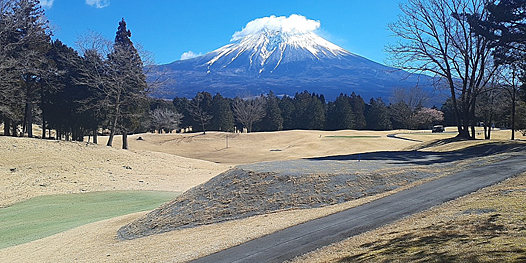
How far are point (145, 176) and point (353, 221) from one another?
80.2 ft

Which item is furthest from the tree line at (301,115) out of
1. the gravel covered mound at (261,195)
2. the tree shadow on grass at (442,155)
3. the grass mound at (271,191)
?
the gravel covered mound at (261,195)

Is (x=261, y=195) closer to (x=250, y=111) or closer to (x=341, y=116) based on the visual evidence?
(x=250, y=111)

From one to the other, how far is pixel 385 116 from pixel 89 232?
283ft

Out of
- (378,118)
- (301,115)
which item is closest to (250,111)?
(301,115)

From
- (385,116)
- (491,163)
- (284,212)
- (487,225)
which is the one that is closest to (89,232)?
(284,212)

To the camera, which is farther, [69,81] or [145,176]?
[69,81]

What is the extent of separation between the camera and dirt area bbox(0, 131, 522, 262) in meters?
11.8

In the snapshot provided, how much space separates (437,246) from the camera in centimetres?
725

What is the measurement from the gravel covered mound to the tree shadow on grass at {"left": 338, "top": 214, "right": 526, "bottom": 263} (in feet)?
18.7

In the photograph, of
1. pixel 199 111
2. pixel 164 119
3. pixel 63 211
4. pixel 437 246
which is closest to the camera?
pixel 437 246

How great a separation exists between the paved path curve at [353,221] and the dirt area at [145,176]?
62cm

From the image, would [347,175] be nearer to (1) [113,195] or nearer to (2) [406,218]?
(2) [406,218]

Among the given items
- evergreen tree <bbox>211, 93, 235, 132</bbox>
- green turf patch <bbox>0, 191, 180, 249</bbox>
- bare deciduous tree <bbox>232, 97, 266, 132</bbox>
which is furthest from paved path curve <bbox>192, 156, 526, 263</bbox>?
evergreen tree <bbox>211, 93, 235, 132</bbox>

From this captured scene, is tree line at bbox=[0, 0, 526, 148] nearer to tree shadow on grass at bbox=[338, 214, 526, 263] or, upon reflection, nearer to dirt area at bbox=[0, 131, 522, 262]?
dirt area at bbox=[0, 131, 522, 262]
